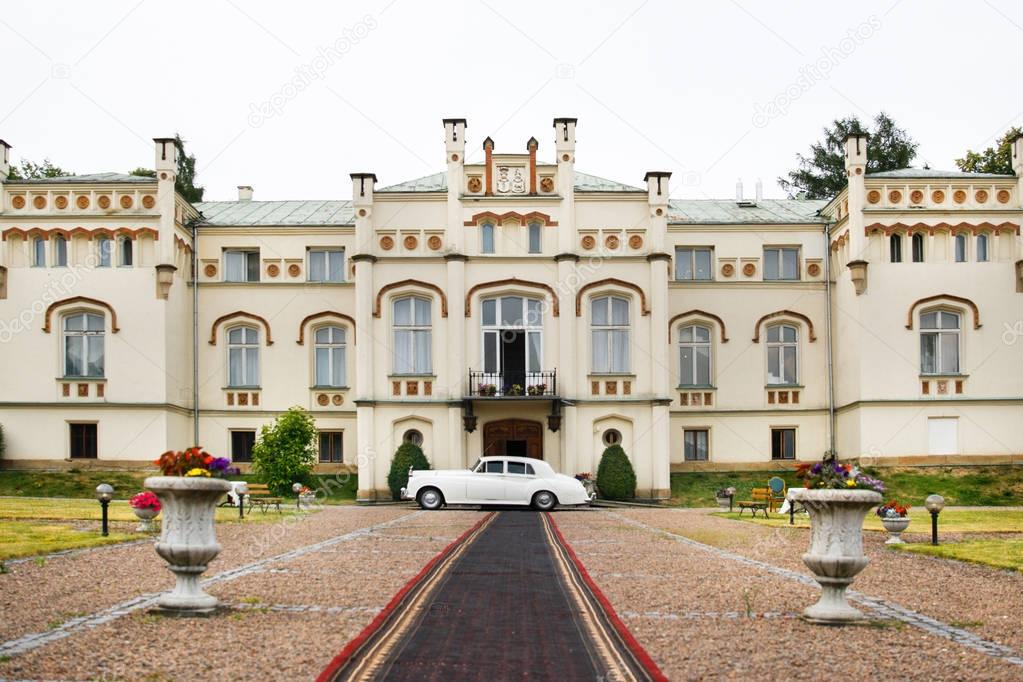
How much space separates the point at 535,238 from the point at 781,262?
354 inches

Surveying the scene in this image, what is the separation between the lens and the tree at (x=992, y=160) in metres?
52.8

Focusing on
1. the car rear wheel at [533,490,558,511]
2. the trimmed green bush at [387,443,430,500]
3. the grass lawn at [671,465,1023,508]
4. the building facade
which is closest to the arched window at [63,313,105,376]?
the building facade

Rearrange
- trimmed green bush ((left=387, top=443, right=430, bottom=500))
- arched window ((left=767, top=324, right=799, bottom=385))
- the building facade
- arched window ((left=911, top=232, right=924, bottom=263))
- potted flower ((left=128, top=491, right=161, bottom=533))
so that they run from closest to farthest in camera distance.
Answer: potted flower ((left=128, top=491, right=161, bottom=533))
trimmed green bush ((left=387, top=443, right=430, bottom=500))
the building facade
arched window ((left=911, top=232, right=924, bottom=263))
arched window ((left=767, top=324, right=799, bottom=385))


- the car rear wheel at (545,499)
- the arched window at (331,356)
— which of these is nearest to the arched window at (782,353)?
the car rear wheel at (545,499)

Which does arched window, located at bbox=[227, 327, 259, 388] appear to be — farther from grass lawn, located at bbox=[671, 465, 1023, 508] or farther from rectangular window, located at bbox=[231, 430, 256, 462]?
grass lawn, located at bbox=[671, 465, 1023, 508]

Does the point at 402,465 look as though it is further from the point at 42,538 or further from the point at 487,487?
the point at 42,538

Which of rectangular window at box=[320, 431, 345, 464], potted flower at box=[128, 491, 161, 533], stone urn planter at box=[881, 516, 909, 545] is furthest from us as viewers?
rectangular window at box=[320, 431, 345, 464]

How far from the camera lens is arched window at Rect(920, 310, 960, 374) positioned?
41.1m

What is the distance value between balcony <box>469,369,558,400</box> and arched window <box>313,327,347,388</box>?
5.39m

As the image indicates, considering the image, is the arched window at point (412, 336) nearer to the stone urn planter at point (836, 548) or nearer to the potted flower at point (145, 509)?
the potted flower at point (145, 509)

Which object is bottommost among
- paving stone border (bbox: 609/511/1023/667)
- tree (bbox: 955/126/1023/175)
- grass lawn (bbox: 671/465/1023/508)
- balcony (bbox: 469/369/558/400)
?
grass lawn (bbox: 671/465/1023/508)

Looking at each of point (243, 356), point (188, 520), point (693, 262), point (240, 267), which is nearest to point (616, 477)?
point (693, 262)

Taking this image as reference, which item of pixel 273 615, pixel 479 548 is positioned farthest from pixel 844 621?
pixel 479 548

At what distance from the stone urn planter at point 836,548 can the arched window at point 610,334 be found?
95.6ft
